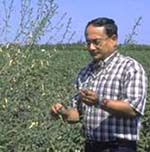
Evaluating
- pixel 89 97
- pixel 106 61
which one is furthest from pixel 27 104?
pixel 89 97

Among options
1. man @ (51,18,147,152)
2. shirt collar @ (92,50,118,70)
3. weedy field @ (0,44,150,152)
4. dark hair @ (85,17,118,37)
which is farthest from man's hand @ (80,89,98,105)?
weedy field @ (0,44,150,152)

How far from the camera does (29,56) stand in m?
5.88

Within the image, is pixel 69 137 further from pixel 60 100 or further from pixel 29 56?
pixel 29 56

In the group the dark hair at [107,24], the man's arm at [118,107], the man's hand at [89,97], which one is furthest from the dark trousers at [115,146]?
the dark hair at [107,24]

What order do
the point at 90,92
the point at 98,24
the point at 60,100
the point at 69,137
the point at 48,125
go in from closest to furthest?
the point at 90,92 → the point at 98,24 → the point at 48,125 → the point at 60,100 → the point at 69,137

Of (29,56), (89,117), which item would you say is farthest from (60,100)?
(89,117)

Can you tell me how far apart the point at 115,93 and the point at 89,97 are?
0.24 m

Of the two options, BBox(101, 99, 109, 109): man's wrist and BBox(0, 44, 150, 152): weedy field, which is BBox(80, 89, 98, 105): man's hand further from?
BBox(0, 44, 150, 152): weedy field

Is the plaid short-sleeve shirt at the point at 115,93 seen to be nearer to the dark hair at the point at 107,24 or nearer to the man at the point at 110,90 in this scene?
the man at the point at 110,90

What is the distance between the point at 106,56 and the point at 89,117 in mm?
392

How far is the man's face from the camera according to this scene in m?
4.46

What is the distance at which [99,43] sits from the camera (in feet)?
14.6

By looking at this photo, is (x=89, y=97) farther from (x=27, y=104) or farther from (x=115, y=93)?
(x=27, y=104)

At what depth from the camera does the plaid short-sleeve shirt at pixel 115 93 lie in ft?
14.3
